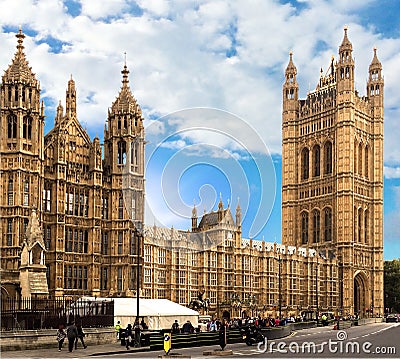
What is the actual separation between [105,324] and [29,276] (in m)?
11.0

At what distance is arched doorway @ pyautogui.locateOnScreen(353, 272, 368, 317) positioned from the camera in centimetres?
14425

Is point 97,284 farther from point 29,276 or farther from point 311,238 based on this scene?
point 311,238

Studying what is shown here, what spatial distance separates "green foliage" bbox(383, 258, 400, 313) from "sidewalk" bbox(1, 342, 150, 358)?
124 m

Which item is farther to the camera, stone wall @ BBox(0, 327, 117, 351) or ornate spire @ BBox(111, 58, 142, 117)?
ornate spire @ BBox(111, 58, 142, 117)

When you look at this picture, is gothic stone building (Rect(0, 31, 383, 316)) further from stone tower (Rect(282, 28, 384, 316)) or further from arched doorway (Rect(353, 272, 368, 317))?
arched doorway (Rect(353, 272, 368, 317))

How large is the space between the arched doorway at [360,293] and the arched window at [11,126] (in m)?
98.6

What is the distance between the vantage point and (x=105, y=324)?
4744 cm

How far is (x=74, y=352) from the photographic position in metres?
38.9

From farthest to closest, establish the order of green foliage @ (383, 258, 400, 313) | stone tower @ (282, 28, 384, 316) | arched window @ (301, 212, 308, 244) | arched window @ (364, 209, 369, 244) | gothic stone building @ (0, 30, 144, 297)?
1. green foliage @ (383, 258, 400, 313)
2. arched window @ (301, 212, 308, 244)
3. arched window @ (364, 209, 369, 244)
4. stone tower @ (282, 28, 384, 316)
5. gothic stone building @ (0, 30, 144, 297)

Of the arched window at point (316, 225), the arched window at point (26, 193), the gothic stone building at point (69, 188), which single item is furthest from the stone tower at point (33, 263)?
the arched window at point (316, 225)

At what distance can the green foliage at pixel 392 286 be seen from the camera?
157775 mm

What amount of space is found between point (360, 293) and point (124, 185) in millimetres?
90433

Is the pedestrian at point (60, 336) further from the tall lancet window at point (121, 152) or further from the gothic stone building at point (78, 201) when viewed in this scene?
the tall lancet window at point (121, 152)

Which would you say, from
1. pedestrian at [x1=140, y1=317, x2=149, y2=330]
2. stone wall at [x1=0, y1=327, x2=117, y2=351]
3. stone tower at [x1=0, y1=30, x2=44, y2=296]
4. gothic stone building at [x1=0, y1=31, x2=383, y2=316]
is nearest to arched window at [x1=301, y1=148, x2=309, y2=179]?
gothic stone building at [x1=0, y1=31, x2=383, y2=316]
